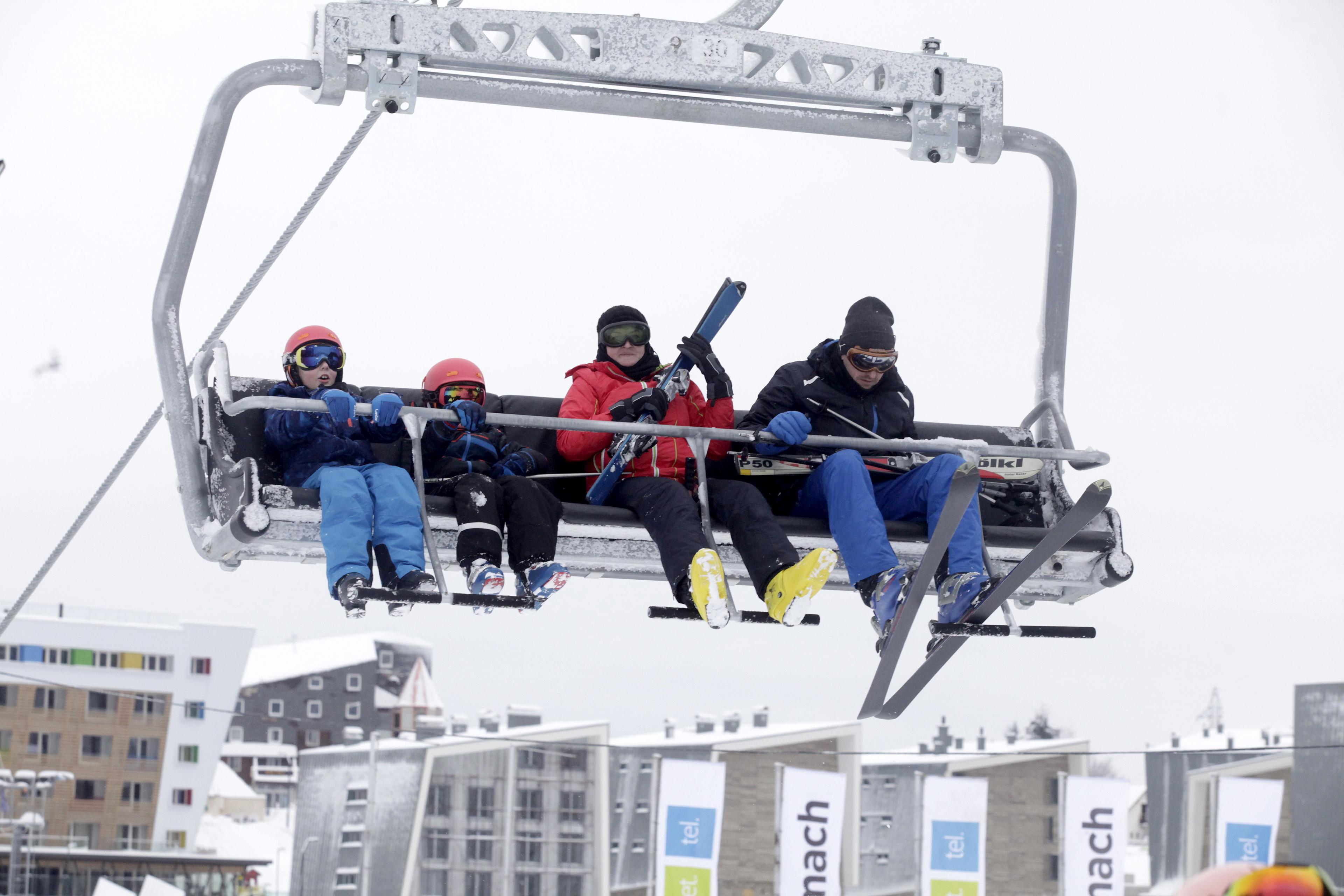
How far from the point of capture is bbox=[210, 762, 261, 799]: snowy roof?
A: 165 ft

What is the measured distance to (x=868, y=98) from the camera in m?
4.02

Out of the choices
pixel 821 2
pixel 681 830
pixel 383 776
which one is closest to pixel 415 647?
pixel 383 776

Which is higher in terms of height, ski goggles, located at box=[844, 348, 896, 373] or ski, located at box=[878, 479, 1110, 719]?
ski goggles, located at box=[844, 348, 896, 373]

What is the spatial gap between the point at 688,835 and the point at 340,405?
2122cm

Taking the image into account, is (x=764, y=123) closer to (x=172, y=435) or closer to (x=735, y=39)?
(x=735, y=39)

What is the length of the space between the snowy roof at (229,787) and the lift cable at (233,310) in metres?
46.6

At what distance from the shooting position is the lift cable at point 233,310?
4.15m

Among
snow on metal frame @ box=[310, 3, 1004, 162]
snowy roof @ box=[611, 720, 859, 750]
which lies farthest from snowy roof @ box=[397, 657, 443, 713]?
snow on metal frame @ box=[310, 3, 1004, 162]

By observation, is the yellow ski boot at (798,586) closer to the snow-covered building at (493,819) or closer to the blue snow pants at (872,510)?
the blue snow pants at (872,510)

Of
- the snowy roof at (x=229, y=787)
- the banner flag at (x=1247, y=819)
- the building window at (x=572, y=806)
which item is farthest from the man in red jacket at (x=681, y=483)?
the snowy roof at (x=229, y=787)

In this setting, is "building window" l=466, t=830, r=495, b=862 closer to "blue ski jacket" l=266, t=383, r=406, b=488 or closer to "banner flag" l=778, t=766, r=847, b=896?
"banner flag" l=778, t=766, r=847, b=896

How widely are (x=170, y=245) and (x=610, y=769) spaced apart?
996 inches

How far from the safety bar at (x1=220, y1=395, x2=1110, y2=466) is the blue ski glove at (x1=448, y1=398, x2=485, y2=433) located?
0.02m

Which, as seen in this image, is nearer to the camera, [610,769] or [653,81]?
[653,81]
